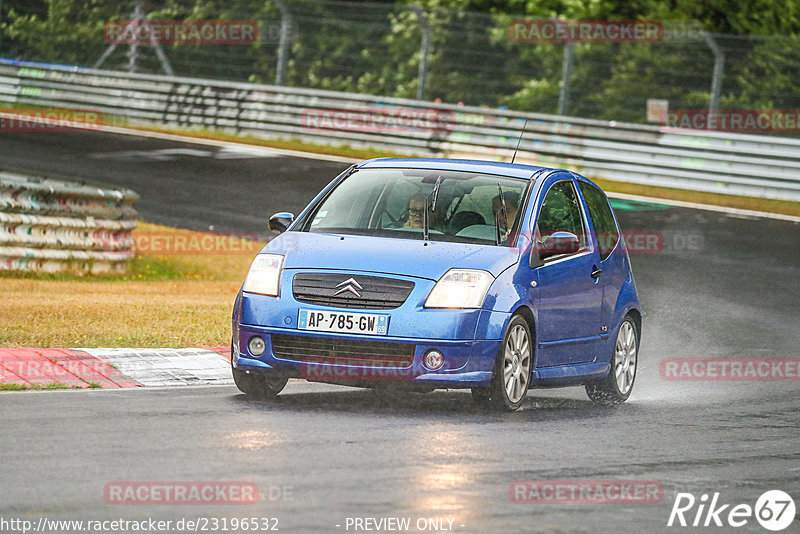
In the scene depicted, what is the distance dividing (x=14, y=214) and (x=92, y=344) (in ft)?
15.5

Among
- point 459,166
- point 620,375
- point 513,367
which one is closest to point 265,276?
point 513,367

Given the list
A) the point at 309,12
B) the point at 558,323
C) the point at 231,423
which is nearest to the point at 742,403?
the point at 558,323

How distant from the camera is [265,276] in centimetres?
946

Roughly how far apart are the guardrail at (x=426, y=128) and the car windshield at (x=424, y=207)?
14540 millimetres

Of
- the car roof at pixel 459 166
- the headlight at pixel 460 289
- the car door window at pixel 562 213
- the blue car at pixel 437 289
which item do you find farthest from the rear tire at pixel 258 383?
the car door window at pixel 562 213

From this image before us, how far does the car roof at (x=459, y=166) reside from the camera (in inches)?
414

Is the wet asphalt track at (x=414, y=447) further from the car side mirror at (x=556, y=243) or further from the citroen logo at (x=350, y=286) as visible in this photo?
the car side mirror at (x=556, y=243)

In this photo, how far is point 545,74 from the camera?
28094mm

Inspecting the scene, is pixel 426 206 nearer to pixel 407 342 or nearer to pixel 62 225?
pixel 407 342

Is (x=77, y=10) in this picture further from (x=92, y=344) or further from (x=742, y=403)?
(x=742, y=403)

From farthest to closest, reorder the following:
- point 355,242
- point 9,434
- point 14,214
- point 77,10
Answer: point 77,10
point 14,214
point 355,242
point 9,434

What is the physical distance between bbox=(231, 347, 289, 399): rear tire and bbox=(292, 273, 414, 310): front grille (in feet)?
2.19

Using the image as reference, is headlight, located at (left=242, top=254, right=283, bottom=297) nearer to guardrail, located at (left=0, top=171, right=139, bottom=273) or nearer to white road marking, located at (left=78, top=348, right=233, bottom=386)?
white road marking, located at (left=78, top=348, right=233, bottom=386)

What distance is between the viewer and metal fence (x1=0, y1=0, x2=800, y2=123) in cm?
2658
